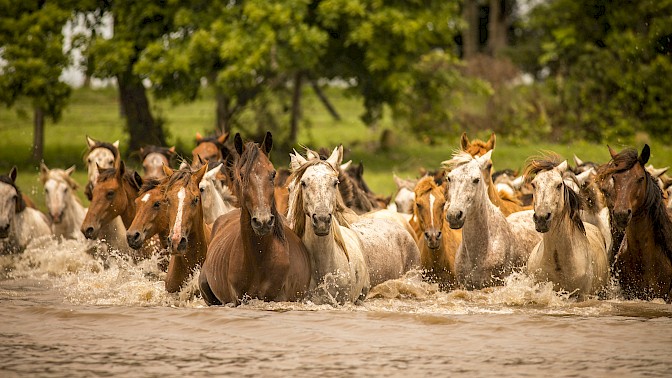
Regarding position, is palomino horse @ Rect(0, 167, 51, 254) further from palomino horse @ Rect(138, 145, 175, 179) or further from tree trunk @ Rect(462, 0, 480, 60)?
tree trunk @ Rect(462, 0, 480, 60)

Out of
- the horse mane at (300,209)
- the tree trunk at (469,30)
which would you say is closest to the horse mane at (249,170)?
the horse mane at (300,209)

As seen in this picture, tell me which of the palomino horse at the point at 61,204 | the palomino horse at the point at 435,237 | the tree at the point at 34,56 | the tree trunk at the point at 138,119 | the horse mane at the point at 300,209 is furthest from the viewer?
the tree trunk at the point at 138,119

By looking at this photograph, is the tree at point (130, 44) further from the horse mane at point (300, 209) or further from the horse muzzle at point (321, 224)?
the horse muzzle at point (321, 224)

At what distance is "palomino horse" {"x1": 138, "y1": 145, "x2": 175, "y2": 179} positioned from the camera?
13658 mm

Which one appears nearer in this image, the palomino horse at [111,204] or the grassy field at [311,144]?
the palomino horse at [111,204]

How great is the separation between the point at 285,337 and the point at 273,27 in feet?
49.6

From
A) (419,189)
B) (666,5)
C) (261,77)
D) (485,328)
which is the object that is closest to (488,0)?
(666,5)

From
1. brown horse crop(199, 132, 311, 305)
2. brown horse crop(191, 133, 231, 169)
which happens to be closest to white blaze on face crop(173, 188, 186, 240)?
brown horse crop(199, 132, 311, 305)

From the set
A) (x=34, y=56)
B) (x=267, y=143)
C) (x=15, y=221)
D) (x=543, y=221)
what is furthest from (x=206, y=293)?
(x=34, y=56)

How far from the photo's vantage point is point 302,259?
9.23m

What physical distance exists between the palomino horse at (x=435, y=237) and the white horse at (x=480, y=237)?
325 millimetres

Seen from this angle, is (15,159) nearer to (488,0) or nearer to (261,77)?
(261,77)

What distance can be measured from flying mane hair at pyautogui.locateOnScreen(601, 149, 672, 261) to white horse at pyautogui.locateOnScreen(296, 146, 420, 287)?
2.31 meters

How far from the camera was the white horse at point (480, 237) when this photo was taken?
10.2 m
